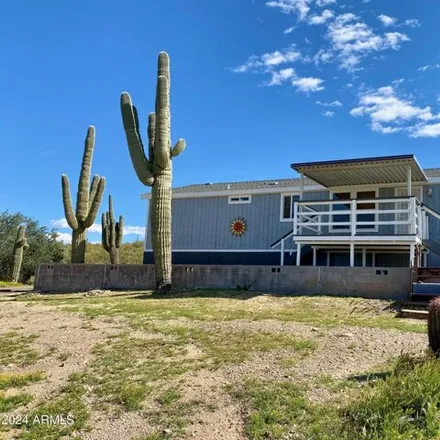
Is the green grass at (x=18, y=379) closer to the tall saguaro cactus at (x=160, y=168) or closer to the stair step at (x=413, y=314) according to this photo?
the stair step at (x=413, y=314)

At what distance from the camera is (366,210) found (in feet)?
46.6

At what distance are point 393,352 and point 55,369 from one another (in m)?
4.59

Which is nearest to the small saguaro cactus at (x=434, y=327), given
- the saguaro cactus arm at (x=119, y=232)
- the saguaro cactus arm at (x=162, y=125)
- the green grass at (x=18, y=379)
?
the green grass at (x=18, y=379)

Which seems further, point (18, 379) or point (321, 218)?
Answer: point (321, 218)

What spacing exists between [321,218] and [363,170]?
3.18m

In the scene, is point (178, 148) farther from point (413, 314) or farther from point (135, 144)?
point (413, 314)

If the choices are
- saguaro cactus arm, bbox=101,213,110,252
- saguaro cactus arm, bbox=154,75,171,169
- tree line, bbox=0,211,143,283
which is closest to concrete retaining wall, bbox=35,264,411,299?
saguaro cactus arm, bbox=154,75,171,169

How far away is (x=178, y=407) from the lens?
476 centimetres

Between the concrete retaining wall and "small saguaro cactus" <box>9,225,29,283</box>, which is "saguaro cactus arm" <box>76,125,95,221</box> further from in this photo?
"small saguaro cactus" <box>9,225,29,283</box>

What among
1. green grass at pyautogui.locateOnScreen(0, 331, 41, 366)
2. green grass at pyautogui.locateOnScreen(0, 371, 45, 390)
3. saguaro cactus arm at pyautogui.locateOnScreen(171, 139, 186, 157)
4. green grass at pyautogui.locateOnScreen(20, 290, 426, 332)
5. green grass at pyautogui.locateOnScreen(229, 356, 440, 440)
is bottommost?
green grass at pyautogui.locateOnScreen(0, 371, 45, 390)

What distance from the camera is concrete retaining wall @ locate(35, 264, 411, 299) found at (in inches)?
449

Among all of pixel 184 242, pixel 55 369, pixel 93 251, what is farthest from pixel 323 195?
pixel 93 251

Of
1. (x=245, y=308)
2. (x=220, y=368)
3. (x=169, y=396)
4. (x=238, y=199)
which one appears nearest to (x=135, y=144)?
(x=245, y=308)

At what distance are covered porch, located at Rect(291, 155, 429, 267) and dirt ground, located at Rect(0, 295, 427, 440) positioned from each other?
18.6 feet
